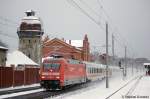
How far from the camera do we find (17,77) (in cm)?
4547

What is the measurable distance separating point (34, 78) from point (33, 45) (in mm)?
39360

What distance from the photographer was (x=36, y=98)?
2539 cm

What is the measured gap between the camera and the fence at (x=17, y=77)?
40750mm

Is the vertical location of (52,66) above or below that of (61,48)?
below

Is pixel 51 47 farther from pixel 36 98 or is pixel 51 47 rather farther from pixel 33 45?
pixel 36 98

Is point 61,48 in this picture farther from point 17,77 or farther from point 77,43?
point 17,77

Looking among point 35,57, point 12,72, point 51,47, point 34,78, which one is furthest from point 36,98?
point 51,47

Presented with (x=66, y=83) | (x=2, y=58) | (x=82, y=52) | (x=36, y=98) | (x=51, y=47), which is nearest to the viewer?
(x=36, y=98)

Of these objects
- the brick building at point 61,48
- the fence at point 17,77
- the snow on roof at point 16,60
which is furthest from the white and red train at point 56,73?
the brick building at point 61,48

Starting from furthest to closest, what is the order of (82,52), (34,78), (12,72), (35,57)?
(82,52)
(35,57)
(34,78)
(12,72)

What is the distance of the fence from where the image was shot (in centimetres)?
4075

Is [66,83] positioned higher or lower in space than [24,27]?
lower

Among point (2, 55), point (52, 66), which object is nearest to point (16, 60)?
point (2, 55)

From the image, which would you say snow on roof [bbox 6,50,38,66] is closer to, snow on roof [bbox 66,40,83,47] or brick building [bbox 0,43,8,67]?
brick building [bbox 0,43,8,67]
